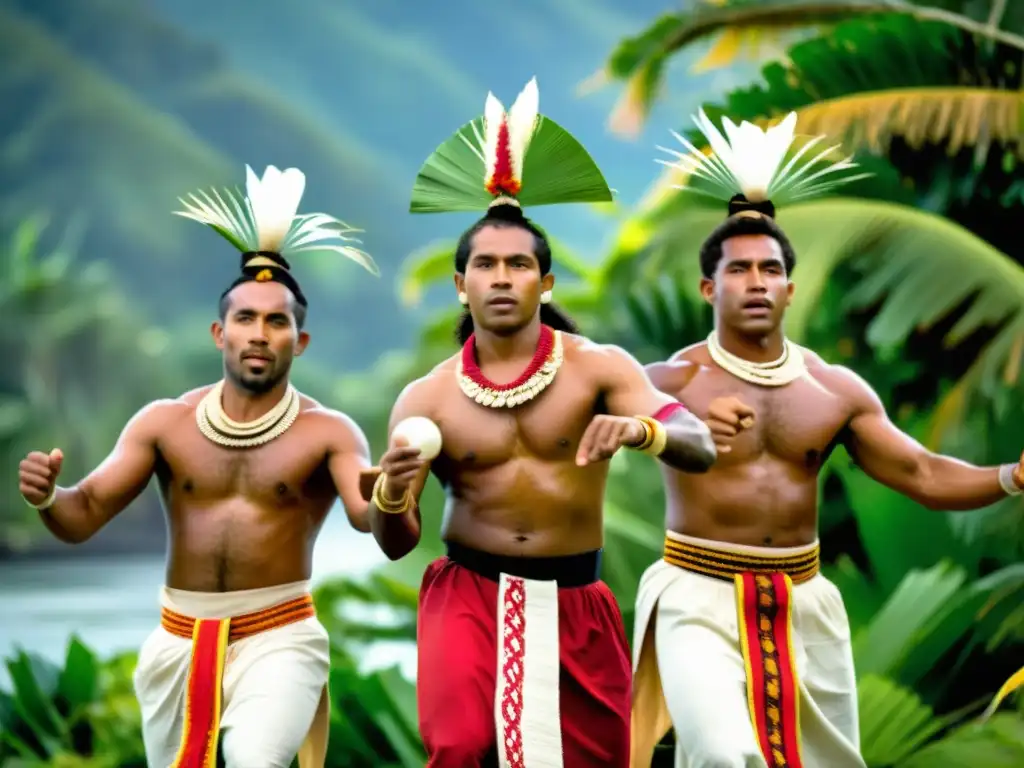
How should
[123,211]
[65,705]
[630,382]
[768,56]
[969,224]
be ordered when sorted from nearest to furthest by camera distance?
[630,382] < [65,705] < [969,224] < [768,56] < [123,211]

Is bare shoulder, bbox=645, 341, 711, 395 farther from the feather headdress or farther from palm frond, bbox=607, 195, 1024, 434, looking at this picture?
palm frond, bbox=607, 195, 1024, 434

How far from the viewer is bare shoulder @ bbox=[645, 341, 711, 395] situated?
15.2 feet

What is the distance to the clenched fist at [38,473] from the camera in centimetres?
424

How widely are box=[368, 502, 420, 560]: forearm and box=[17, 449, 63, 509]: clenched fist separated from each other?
0.94 m

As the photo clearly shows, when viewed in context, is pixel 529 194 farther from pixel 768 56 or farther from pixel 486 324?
pixel 768 56

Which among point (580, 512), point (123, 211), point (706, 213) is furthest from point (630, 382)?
point (123, 211)

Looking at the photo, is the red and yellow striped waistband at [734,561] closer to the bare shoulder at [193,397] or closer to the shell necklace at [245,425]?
the shell necklace at [245,425]

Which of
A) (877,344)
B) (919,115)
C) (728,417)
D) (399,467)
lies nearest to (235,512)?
(399,467)

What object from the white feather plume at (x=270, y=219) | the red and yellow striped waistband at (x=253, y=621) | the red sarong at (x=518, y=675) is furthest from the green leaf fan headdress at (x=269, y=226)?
the red sarong at (x=518, y=675)

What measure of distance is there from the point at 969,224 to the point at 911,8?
4.36 feet

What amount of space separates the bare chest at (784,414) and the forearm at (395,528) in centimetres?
103

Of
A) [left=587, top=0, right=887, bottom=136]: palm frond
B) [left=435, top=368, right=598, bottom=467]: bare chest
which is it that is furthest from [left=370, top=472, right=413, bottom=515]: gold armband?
[left=587, top=0, right=887, bottom=136]: palm frond

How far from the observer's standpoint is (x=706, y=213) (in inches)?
304

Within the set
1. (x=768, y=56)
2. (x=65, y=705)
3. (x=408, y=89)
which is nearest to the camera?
(x=65, y=705)
